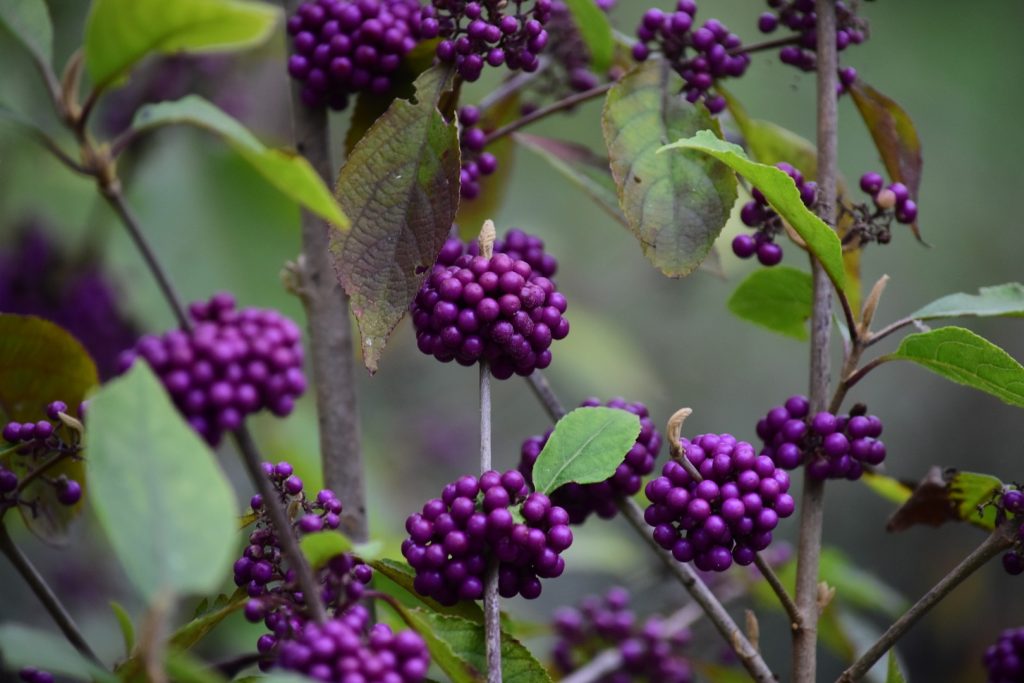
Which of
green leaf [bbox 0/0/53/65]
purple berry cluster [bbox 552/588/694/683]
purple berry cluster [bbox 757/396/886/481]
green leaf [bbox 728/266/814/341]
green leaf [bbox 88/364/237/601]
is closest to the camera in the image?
green leaf [bbox 88/364/237/601]

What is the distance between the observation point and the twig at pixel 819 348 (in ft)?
3.03

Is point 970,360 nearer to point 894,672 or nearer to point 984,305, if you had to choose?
point 984,305

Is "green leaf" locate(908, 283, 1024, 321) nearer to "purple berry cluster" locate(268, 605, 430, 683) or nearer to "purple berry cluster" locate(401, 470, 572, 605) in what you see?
"purple berry cluster" locate(401, 470, 572, 605)

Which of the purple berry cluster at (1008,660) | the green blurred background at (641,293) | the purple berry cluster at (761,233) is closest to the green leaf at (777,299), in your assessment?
the purple berry cluster at (761,233)

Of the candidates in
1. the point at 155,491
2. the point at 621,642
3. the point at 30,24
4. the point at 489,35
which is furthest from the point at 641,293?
the point at 155,491

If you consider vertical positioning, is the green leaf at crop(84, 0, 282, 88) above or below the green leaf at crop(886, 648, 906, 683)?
above

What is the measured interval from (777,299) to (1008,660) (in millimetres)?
405

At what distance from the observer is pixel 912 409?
3.87 metres

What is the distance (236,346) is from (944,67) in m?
3.41

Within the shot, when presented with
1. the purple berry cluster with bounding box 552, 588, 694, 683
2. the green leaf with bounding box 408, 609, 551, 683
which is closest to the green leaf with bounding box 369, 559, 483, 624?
the green leaf with bounding box 408, 609, 551, 683

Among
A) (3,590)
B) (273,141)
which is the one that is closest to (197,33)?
(273,141)

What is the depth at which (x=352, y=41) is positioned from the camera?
1017 millimetres

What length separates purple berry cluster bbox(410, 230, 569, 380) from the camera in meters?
0.81

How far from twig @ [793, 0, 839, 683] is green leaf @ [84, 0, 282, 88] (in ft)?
1.79
